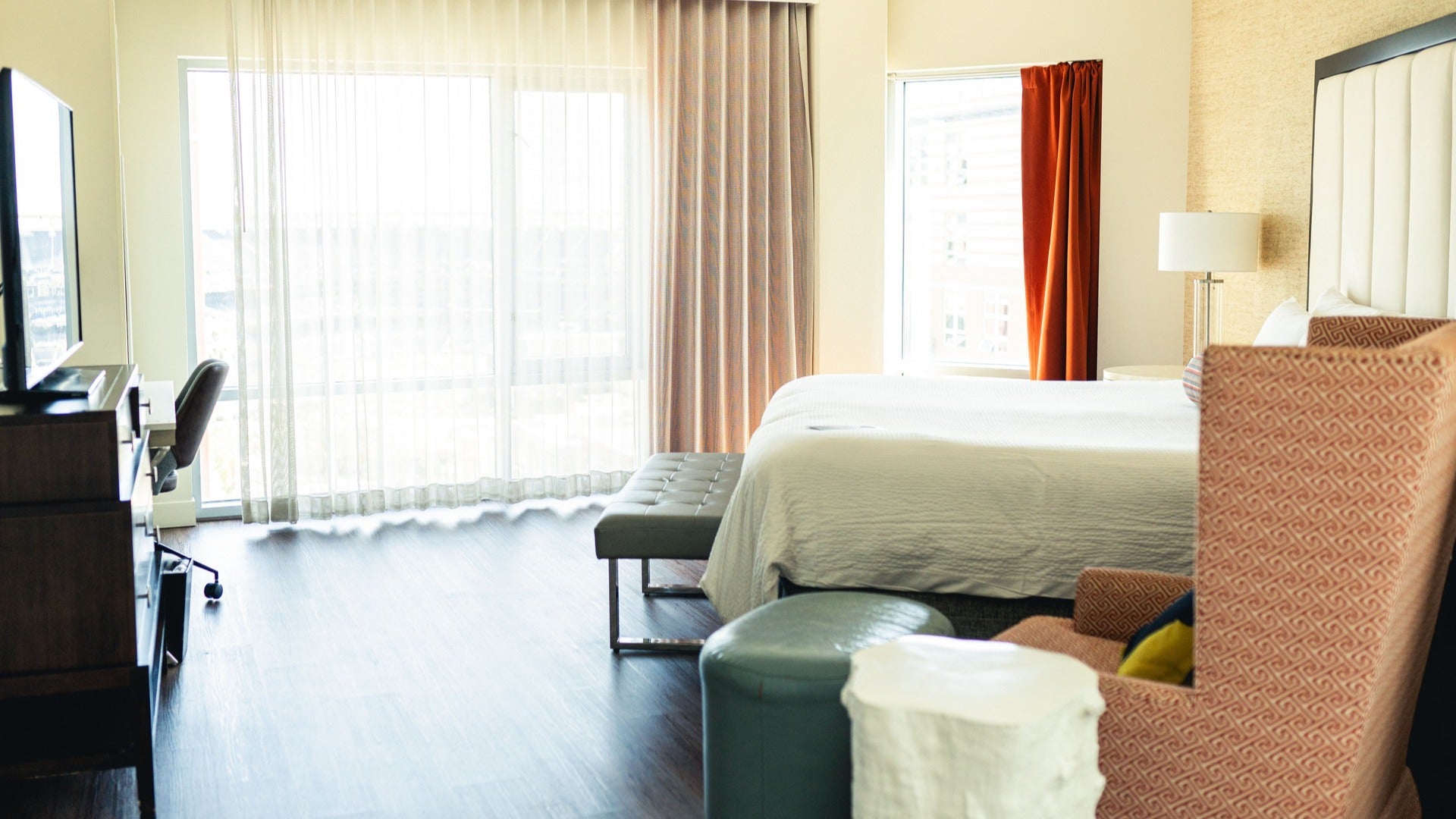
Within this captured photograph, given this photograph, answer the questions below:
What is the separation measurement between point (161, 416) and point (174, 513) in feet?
4.49

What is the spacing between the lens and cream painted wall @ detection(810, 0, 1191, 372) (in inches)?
224

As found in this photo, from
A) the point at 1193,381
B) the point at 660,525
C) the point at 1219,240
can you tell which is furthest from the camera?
the point at 1219,240

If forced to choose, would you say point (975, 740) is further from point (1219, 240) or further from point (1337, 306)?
point (1219, 240)

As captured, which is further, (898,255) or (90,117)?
(898,255)

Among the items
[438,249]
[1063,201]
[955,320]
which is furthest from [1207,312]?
[438,249]

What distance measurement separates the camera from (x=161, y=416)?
4.00 m

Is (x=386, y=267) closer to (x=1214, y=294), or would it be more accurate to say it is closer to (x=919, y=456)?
(x=919, y=456)

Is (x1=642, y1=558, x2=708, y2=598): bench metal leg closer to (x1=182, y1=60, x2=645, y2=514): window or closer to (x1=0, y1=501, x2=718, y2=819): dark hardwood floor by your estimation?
(x1=0, y1=501, x2=718, y2=819): dark hardwood floor

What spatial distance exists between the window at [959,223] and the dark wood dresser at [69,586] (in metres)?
4.28

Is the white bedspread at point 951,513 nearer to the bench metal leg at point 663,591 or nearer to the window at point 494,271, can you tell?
the bench metal leg at point 663,591

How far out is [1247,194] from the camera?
5.19 metres

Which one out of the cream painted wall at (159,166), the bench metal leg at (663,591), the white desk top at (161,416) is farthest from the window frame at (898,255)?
the white desk top at (161,416)

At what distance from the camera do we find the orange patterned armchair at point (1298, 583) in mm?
1680

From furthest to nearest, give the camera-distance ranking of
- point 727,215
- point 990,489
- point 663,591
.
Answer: point 727,215, point 663,591, point 990,489
